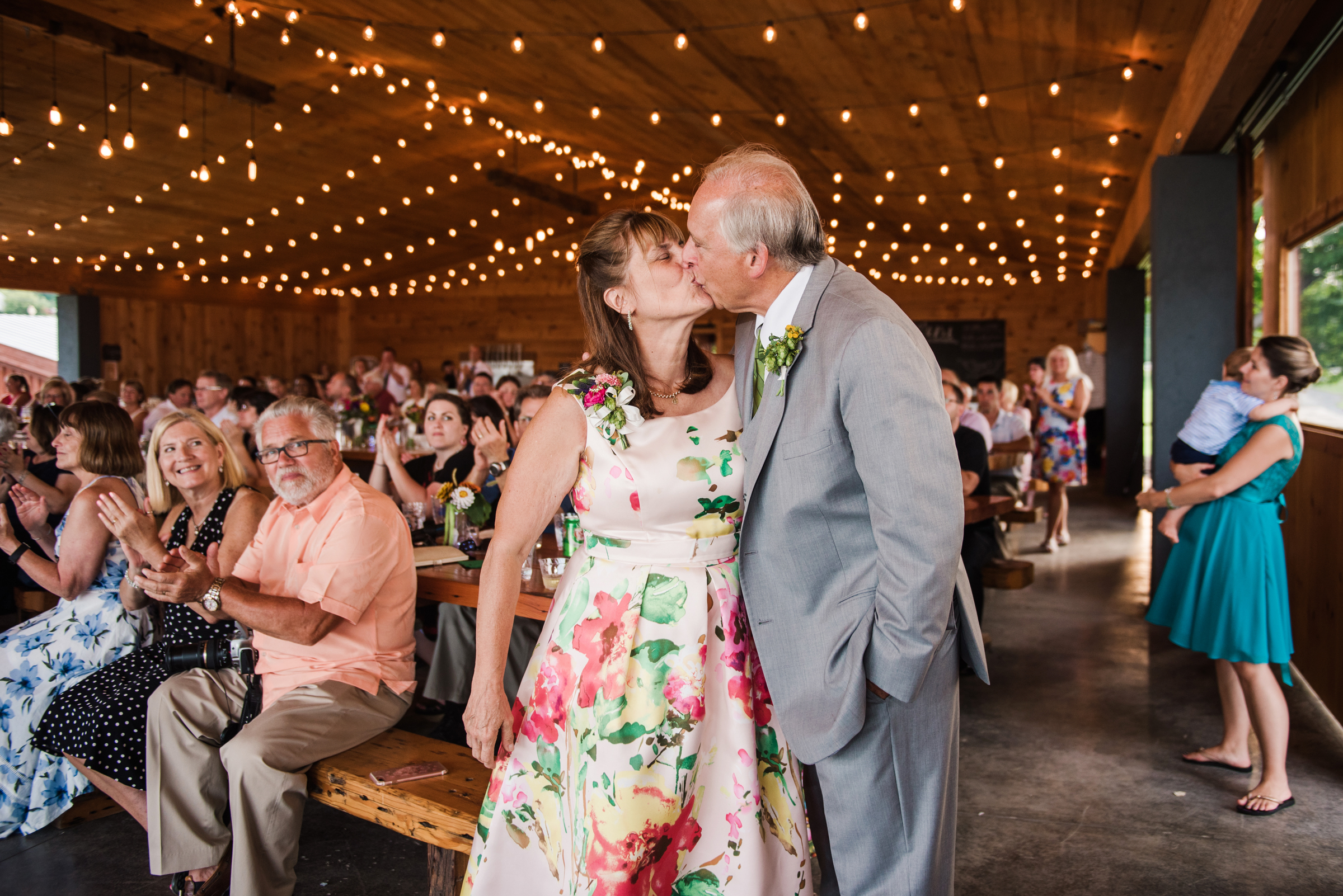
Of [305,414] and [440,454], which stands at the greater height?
[305,414]

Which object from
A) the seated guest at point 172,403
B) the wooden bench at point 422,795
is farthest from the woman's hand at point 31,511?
the seated guest at point 172,403

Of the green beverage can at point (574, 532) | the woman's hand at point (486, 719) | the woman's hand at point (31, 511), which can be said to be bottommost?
the woman's hand at point (486, 719)

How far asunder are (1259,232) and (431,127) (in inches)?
344

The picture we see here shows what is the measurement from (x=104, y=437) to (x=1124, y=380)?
10.9m

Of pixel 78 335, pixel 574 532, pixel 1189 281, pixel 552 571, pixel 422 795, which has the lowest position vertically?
pixel 422 795

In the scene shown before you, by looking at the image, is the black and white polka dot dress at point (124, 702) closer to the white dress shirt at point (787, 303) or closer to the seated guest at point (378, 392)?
the white dress shirt at point (787, 303)

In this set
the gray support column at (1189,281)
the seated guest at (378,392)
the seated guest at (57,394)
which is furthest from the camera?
the seated guest at (378,392)

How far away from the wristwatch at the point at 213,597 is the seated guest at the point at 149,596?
150 millimetres

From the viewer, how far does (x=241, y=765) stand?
219 cm

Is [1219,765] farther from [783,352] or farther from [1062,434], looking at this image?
[1062,434]

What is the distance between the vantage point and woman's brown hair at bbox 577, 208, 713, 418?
1.80 metres

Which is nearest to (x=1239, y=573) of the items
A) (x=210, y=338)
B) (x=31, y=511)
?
(x=31, y=511)

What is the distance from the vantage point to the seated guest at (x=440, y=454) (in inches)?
169

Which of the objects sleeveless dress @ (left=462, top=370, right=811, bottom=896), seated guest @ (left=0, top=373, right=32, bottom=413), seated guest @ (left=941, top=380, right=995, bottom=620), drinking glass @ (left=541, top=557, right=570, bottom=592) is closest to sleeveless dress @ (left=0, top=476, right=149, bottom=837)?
drinking glass @ (left=541, top=557, right=570, bottom=592)
